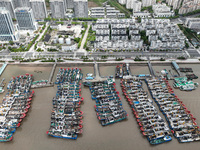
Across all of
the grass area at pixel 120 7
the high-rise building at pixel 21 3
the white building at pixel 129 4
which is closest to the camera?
the high-rise building at pixel 21 3

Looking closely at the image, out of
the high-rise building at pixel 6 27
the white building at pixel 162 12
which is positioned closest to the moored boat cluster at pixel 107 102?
the high-rise building at pixel 6 27

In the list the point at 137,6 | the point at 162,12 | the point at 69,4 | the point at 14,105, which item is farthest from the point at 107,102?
the point at 69,4

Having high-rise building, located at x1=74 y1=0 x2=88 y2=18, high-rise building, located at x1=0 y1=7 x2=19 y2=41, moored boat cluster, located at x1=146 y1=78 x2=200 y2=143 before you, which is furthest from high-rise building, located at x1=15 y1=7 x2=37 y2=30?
moored boat cluster, located at x1=146 y1=78 x2=200 y2=143

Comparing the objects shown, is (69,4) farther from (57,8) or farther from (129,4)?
(129,4)

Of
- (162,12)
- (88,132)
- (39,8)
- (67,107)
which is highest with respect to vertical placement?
(39,8)

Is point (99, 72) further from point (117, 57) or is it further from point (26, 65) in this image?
point (26, 65)

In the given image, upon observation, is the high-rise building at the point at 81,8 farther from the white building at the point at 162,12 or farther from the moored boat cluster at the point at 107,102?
the moored boat cluster at the point at 107,102

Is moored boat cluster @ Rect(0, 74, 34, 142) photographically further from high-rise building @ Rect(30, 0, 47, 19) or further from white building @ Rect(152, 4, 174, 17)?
white building @ Rect(152, 4, 174, 17)
